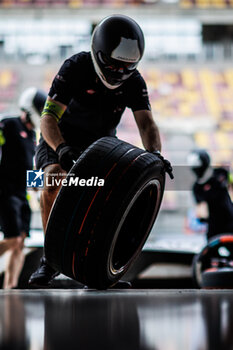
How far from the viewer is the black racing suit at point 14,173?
2924 mm

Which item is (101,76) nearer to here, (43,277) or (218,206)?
(43,277)

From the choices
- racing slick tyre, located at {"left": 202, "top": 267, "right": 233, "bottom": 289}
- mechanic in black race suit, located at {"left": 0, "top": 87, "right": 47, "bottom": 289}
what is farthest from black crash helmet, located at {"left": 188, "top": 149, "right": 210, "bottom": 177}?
mechanic in black race suit, located at {"left": 0, "top": 87, "right": 47, "bottom": 289}

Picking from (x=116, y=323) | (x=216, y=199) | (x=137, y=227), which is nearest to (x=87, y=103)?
(x=137, y=227)

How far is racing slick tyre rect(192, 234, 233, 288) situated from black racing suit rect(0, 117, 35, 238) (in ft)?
3.56

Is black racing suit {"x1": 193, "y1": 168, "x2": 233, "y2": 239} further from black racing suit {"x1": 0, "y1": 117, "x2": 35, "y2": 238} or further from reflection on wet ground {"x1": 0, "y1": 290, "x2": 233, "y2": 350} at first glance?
reflection on wet ground {"x1": 0, "y1": 290, "x2": 233, "y2": 350}

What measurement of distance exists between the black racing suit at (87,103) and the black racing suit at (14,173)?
28.9 inches

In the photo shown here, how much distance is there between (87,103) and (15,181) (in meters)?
1.23

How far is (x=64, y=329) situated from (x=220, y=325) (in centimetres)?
28

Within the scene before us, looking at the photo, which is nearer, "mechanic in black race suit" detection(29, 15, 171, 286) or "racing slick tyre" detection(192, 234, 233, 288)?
"mechanic in black race suit" detection(29, 15, 171, 286)

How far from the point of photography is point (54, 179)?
6.74ft

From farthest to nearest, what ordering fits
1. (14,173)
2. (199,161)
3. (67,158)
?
(199,161), (14,173), (67,158)

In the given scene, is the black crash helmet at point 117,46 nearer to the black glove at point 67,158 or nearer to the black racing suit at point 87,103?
the black racing suit at point 87,103

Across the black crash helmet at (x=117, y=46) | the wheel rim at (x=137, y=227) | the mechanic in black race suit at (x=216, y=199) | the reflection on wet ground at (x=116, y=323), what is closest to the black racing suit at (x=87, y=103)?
the black crash helmet at (x=117, y=46)

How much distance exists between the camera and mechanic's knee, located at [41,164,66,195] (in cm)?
205
